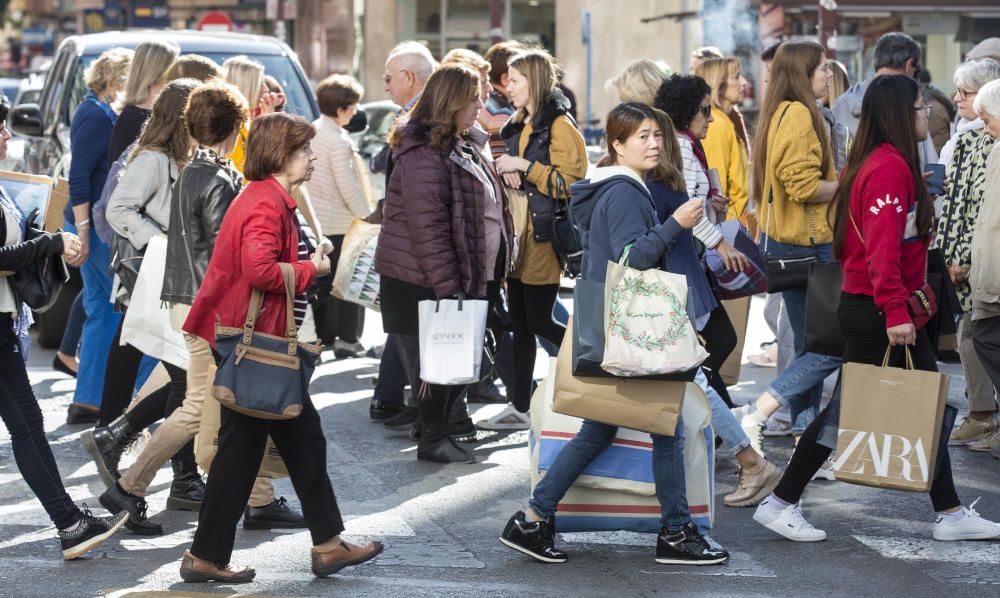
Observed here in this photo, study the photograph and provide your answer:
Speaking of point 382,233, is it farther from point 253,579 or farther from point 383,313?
point 253,579

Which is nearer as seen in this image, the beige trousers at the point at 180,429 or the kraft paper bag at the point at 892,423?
the kraft paper bag at the point at 892,423

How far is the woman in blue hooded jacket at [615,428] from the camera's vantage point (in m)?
5.91

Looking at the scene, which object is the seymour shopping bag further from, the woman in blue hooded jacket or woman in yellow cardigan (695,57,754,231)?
woman in yellow cardigan (695,57,754,231)

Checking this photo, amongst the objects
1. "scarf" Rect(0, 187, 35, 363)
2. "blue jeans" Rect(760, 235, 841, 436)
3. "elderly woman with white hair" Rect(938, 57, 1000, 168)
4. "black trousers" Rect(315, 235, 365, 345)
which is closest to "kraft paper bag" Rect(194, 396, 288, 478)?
"scarf" Rect(0, 187, 35, 363)

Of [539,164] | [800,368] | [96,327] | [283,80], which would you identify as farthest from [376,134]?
[800,368]

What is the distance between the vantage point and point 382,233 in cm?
777

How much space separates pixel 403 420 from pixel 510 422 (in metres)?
0.57

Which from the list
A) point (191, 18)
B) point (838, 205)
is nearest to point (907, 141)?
point (838, 205)

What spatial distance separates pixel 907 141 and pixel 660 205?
0.96m

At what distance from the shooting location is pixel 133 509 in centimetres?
645

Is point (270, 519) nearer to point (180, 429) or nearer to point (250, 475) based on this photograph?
point (180, 429)

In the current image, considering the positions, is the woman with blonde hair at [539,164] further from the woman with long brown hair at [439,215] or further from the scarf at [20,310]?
the scarf at [20,310]

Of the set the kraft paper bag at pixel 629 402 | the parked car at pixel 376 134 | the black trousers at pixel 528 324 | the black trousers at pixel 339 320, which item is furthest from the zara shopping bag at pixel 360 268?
the parked car at pixel 376 134

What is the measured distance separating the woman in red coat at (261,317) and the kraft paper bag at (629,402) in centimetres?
92
